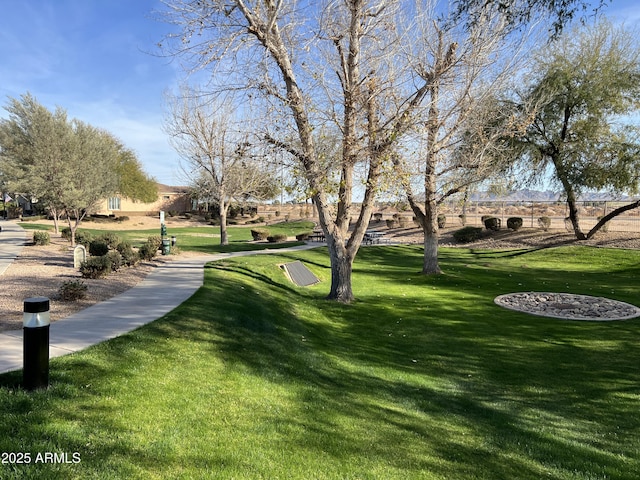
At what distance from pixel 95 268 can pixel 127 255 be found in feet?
8.88

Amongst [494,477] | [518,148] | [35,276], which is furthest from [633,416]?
[518,148]

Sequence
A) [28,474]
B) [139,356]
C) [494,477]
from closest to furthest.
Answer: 1. [28,474]
2. [494,477]
3. [139,356]

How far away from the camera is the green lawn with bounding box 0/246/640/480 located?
3.27m

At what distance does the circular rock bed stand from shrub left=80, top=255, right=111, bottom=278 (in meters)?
11.3

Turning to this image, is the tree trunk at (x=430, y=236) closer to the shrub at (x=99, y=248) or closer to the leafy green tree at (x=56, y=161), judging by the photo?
the shrub at (x=99, y=248)

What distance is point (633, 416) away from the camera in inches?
207

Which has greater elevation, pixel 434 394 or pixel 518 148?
pixel 518 148

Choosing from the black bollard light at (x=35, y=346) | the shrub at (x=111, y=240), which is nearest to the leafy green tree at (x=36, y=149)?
the shrub at (x=111, y=240)

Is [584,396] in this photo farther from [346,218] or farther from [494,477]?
[346,218]

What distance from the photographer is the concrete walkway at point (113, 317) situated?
5.09 m

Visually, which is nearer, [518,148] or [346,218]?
[346,218]

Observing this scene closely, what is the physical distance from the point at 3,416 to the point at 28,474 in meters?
0.86

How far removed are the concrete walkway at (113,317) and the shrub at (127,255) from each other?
1.90 m

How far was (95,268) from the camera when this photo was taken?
10820 mm
